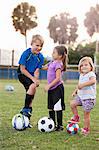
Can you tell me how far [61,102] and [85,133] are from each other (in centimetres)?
72

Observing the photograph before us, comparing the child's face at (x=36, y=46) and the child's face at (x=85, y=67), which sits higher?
the child's face at (x=36, y=46)

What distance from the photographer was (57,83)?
692 cm

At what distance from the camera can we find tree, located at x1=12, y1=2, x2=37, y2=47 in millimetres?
53562

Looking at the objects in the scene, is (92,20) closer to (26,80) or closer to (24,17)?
(24,17)

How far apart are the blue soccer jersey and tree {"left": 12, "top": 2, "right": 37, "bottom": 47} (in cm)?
4600

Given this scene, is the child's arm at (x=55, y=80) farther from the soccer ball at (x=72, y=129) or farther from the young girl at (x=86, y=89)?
the soccer ball at (x=72, y=129)

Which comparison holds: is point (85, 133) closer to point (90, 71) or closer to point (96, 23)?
point (90, 71)

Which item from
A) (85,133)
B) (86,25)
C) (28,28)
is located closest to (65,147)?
(85,133)

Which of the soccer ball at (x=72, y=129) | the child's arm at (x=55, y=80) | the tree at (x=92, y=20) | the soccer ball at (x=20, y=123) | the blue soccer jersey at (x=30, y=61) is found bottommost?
the soccer ball at (x=72, y=129)

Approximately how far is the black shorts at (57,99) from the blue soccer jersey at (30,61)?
64 centimetres

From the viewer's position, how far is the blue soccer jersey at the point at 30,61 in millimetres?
7211

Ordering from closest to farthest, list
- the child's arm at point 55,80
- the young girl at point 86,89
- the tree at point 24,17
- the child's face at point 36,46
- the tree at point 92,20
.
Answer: the young girl at point 86,89 < the child's arm at point 55,80 < the child's face at point 36,46 < the tree at point 24,17 < the tree at point 92,20

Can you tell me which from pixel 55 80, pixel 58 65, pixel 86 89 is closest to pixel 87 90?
pixel 86 89

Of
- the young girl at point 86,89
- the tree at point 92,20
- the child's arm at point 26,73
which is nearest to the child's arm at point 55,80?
the young girl at point 86,89
